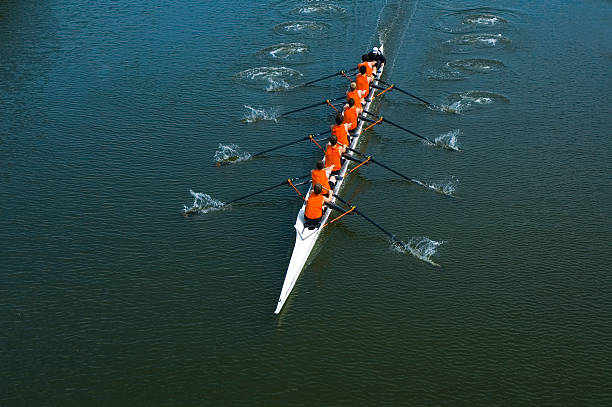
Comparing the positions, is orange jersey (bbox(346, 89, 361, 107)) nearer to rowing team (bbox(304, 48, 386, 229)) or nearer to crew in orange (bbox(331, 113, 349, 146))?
rowing team (bbox(304, 48, 386, 229))

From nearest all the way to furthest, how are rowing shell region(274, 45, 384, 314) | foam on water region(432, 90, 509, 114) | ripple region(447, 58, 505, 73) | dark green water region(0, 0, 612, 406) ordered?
dark green water region(0, 0, 612, 406) → rowing shell region(274, 45, 384, 314) → foam on water region(432, 90, 509, 114) → ripple region(447, 58, 505, 73)

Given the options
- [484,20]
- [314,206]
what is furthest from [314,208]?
[484,20]

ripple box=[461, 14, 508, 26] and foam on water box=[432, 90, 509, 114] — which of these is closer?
foam on water box=[432, 90, 509, 114]

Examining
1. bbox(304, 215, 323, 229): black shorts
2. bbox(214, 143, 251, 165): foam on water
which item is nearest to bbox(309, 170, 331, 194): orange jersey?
bbox(304, 215, 323, 229): black shorts

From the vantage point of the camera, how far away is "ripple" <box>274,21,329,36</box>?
83.8 feet

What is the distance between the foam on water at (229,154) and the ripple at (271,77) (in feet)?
13.0

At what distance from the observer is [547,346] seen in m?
12.1

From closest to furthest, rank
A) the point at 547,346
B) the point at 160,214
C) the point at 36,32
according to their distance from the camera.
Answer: the point at 547,346 < the point at 160,214 < the point at 36,32

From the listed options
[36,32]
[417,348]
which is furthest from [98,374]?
[36,32]

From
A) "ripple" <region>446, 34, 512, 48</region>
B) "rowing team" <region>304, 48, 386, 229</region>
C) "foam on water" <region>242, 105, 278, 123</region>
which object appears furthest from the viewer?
"ripple" <region>446, 34, 512, 48</region>

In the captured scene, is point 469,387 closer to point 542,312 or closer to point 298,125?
point 542,312

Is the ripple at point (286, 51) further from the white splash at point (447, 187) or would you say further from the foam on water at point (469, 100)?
the white splash at point (447, 187)

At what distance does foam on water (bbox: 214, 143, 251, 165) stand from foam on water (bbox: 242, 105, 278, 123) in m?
1.64

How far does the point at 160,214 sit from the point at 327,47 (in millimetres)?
11744
